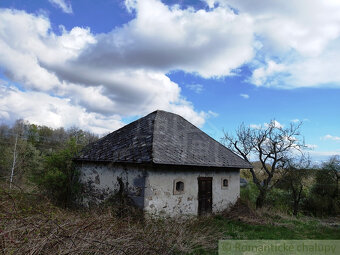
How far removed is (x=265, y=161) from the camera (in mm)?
15148

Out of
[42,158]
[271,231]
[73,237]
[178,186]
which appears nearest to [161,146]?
[178,186]

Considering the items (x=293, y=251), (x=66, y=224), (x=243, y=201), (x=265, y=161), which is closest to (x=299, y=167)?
(x=265, y=161)

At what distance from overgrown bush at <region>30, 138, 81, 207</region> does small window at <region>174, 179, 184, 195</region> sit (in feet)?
13.9

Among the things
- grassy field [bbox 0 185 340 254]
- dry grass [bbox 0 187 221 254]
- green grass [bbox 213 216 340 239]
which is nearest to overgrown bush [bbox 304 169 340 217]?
green grass [bbox 213 216 340 239]

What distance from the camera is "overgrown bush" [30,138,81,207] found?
9933 mm

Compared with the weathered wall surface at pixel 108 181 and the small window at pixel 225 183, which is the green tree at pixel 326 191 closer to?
the small window at pixel 225 183

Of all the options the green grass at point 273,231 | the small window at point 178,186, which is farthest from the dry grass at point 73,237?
the small window at point 178,186

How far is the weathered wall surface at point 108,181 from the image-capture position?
7.84 metres

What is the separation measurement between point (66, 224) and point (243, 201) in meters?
9.49

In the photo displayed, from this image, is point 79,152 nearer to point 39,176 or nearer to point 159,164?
point 39,176

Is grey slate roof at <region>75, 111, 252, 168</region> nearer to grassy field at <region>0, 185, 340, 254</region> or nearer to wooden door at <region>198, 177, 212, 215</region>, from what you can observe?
wooden door at <region>198, 177, 212, 215</region>

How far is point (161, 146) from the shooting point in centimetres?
880

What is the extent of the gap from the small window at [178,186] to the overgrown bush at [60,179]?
4222 mm

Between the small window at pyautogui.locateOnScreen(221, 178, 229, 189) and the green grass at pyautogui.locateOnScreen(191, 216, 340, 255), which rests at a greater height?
the small window at pyautogui.locateOnScreen(221, 178, 229, 189)
